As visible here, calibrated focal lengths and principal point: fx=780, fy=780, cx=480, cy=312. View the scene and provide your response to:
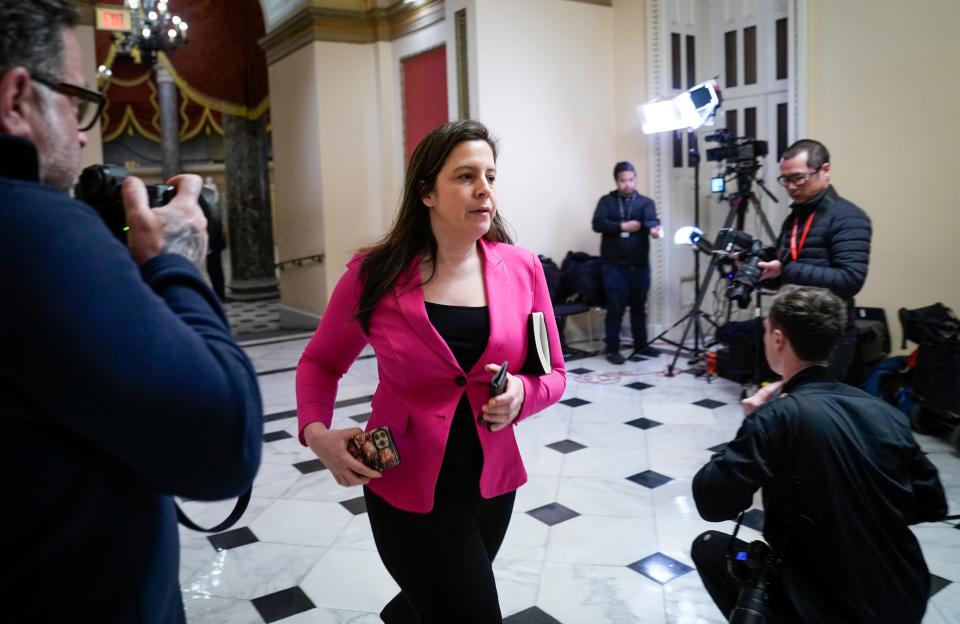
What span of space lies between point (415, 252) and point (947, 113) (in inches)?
199

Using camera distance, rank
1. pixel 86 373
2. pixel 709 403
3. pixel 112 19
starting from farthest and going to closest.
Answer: pixel 112 19 → pixel 709 403 → pixel 86 373

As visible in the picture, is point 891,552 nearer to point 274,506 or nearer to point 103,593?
point 103,593

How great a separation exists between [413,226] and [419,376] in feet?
1.39

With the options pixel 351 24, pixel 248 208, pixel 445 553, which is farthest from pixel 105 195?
pixel 248 208

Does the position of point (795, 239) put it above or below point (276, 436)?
above

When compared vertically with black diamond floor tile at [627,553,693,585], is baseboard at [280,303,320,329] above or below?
above

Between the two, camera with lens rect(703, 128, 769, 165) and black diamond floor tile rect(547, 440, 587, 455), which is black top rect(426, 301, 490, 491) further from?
camera with lens rect(703, 128, 769, 165)

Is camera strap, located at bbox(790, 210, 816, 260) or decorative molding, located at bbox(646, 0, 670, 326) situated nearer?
camera strap, located at bbox(790, 210, 816, 260)

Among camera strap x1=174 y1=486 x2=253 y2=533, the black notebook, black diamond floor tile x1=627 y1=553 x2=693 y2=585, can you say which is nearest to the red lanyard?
black diamond floor tile x1=627 y1=553 x2=693 y2=585

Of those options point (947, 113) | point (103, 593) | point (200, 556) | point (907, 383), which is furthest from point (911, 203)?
point (103, 593)

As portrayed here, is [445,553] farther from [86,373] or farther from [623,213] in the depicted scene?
[623,213]

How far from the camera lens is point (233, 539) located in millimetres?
3508

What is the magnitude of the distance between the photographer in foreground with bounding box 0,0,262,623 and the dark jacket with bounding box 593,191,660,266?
6311 millimetres

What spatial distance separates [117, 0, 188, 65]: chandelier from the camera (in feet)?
29.3
